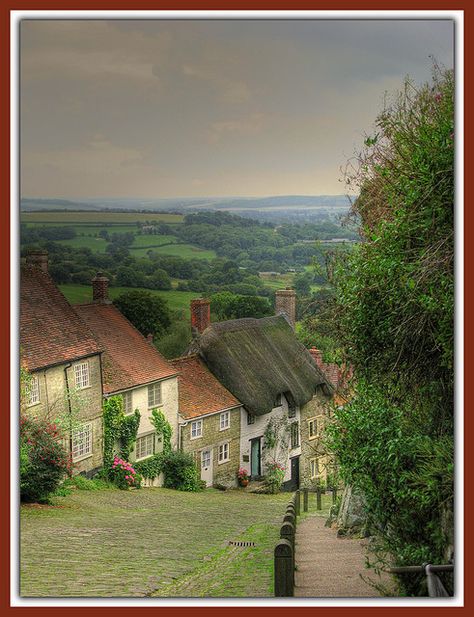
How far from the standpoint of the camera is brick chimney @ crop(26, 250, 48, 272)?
31.2 ft

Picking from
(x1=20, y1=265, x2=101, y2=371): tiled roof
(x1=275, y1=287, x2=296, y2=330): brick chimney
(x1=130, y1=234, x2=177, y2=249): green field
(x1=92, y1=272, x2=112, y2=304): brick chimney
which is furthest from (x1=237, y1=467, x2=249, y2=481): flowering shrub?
(x1=130, y1=234, x2=177, y2=249): green field

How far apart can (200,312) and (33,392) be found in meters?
2.04

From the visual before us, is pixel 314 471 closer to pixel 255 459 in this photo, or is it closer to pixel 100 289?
pixel 255 459

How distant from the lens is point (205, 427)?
531 inches

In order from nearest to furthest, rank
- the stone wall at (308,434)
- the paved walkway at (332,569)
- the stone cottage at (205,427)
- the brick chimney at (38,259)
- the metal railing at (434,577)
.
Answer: the metal railing at (434,577) < the paved walkway at (332,569) < the brick chimney at (38,259) < the stone cottage at (205,427) < the stone wall at (308,434)

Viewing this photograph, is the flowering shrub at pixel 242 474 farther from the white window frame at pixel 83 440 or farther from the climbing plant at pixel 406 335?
the climbing plant at pixel 406 335

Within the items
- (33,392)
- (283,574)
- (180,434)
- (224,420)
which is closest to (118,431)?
(33,392)

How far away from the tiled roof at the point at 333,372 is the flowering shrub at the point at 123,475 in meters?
2.81

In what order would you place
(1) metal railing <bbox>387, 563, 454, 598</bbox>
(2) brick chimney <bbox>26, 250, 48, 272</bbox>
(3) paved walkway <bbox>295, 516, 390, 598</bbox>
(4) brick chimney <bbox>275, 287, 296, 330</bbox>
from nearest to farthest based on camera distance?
(1) metal railing <bbox>387, 563, 454, 598</bbox> < (3) paved walkway <bbox>295, 516, 390, 598</bbox> < (2) brick chimney <bbox>26, 250, 48, 272</bbox> < (4) brick chimney <bbox>275, 287, 296, 330</bbox>

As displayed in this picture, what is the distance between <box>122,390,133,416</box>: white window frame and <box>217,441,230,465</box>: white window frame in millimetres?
1289

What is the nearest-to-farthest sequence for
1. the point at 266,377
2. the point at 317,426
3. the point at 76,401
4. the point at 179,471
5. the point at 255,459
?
the point at 76,401 < the point at 179,471 < the point at 317,426 < the point at 255,459 < the point at 266,377

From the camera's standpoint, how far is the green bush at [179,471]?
12.9 m

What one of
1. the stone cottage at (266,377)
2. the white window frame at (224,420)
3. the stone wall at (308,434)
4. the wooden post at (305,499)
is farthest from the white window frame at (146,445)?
the wooden post at (305,499)

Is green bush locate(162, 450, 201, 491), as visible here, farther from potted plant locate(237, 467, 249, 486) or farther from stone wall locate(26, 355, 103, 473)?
stone wall locate(26, 355, 103, 473)
